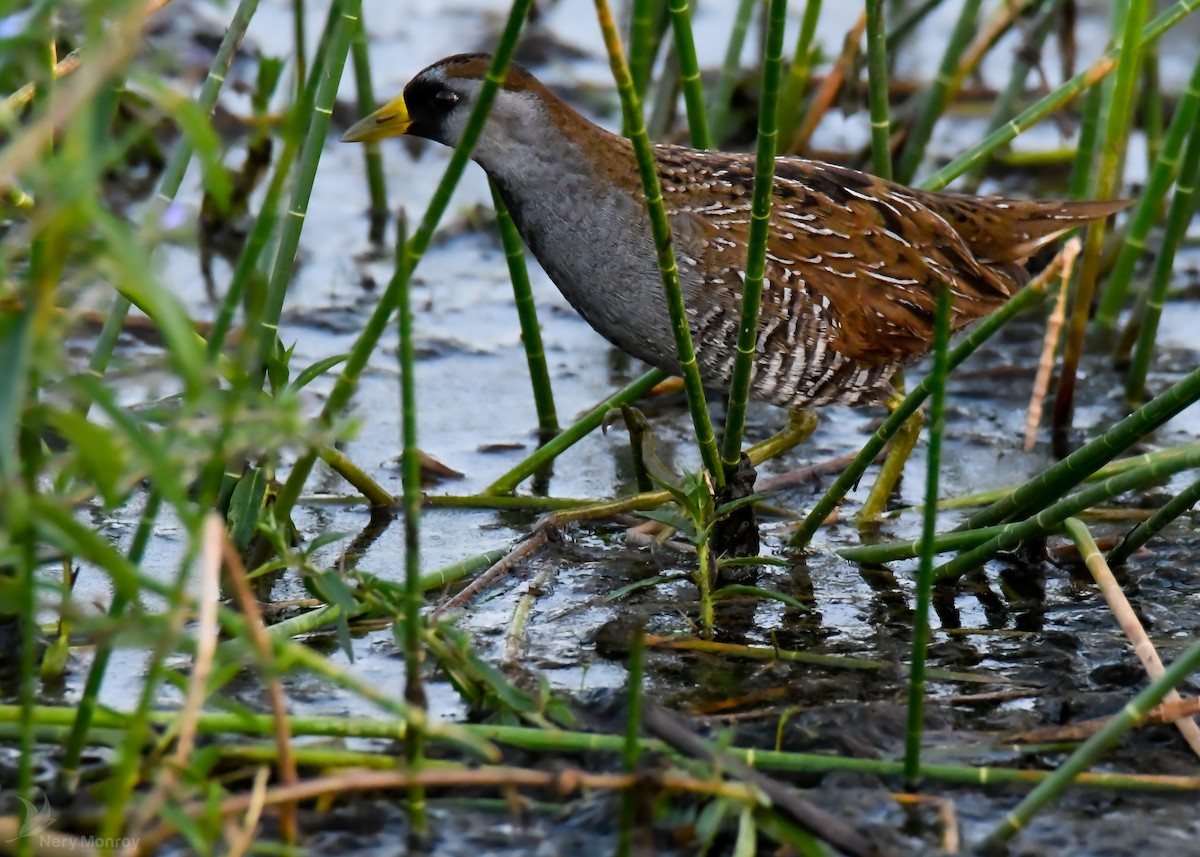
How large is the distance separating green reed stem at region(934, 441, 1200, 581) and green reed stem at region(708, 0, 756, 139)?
2.10 metres

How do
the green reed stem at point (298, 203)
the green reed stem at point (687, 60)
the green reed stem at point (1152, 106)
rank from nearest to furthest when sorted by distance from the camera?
the green reed stem at point (687, 60)
the green reed stem at point (298, 203)
the green reed stem at point (1152, 106)

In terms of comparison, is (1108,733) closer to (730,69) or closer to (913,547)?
(913,547)

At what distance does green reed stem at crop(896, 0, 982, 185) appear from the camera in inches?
171

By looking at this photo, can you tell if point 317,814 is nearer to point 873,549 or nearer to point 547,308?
point 873,549

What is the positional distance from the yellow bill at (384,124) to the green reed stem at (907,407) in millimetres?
1180

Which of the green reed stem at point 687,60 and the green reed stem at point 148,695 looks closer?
the green reed stem at point 148,695

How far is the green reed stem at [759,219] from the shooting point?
2.38m

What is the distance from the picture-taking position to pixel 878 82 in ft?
12.4

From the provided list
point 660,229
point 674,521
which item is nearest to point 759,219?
point 660,229

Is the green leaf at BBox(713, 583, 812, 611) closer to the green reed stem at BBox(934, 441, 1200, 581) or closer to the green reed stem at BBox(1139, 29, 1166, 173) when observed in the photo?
the green reed stem at BBox(934, 441, 1200, 581)

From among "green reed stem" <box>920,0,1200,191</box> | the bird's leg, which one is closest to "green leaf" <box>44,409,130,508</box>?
the bird's leg

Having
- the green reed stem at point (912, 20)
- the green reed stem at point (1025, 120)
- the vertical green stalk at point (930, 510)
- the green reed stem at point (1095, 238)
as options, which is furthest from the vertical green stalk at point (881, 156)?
the vertical green stalk at point (930, 510)

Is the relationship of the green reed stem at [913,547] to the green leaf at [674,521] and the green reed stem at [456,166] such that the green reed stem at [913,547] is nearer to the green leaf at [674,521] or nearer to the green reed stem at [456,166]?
the green leaf at [674,521]

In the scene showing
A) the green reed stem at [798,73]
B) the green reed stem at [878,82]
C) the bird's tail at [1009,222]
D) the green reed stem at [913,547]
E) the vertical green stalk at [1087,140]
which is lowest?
the green reed stem at [913,547]
